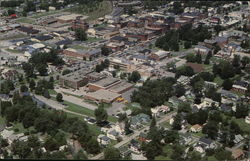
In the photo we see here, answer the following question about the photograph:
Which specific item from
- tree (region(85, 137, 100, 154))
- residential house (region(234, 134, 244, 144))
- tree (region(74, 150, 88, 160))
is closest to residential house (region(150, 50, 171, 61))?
residential house (region(234, 134, 244, 144))

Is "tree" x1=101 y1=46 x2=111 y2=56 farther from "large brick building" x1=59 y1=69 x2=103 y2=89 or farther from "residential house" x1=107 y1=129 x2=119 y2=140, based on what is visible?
"residential house" x1=107 y1=129 x2=119 y2=140

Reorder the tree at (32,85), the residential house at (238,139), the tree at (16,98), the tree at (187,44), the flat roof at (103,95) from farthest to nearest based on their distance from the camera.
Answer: the tree at (187,44), the tree at (32,85), the flat roof at (103,95), the tree at (16,98), the residential house at (238,139)

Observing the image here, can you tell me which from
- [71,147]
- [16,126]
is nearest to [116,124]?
[71,147]

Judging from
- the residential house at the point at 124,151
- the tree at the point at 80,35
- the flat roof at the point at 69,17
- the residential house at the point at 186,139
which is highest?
the flat roof at the point at 69,17

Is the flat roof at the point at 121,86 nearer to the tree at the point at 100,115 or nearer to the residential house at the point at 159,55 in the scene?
the tree at the point at 100,115

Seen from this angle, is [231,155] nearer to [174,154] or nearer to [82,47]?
[174,154]

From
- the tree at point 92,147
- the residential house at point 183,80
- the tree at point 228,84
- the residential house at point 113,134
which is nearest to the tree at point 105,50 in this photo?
the residential house at point 183,80

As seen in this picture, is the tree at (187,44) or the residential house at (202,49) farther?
the tree at (187,44)

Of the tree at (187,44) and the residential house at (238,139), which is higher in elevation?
the tree at (187,44)

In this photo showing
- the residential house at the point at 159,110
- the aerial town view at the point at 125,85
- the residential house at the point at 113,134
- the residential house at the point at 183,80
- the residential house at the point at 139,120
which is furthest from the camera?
the residential house at the point at 183,80
